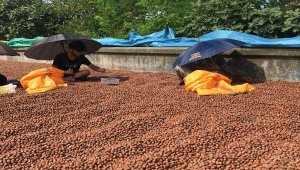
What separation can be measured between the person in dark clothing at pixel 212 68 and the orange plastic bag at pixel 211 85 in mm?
477

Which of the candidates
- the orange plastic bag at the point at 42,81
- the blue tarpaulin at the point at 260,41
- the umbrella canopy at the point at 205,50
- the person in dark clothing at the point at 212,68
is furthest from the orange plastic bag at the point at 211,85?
the orange plastic bag at the point at 42,81

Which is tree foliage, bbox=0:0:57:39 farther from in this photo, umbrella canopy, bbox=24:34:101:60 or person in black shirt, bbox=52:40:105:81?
person in black shirt, bbox=52:40:105:81

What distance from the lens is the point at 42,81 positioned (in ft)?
21.1

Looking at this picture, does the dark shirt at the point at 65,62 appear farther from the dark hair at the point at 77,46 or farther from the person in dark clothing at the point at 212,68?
the person in dark clothing at the point at 212,68

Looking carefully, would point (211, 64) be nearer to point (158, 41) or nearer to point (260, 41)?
point (260, 41)

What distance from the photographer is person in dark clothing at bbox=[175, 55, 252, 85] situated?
6375 millimetres

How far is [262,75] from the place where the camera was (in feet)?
21.2

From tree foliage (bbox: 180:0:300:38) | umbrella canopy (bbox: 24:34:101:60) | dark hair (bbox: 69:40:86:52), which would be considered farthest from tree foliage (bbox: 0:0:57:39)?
dark hair (bbox: 69:40:86:52)

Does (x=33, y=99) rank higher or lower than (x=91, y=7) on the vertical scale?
lower

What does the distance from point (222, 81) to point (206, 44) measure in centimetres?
69

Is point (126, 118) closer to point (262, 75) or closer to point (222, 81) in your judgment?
point (222, 81)

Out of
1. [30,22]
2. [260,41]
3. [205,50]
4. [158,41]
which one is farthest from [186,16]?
[30,22]

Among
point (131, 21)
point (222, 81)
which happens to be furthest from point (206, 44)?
point (131, 21)

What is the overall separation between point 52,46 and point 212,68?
326 centimetres
